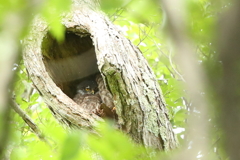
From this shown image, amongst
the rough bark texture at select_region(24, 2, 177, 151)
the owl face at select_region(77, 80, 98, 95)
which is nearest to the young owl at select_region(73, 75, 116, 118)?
the owl face at select_region(77, 80, 98, 95)

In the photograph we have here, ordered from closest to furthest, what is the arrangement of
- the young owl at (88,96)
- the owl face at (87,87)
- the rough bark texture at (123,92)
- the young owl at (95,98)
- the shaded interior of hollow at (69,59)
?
the rough bark texture at (123,92) < the young owl at (95,98) < the young owl at (88,96) < the shaded interior of hollow at (69,59) < the owl face at (87,87)

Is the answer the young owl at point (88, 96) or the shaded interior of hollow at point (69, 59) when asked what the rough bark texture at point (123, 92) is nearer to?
the young owl at point (88, 96)

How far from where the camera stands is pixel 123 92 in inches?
70.0

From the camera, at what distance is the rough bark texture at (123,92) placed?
69.9 inches

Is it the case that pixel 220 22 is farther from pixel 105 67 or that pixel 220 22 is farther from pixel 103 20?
pixel 103 20

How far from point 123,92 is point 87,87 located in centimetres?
149

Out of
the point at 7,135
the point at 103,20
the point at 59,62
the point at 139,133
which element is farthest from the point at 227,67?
the point at 59,62

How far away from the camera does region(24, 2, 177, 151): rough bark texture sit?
5.82ft

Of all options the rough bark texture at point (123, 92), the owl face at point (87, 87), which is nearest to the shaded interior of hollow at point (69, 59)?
the owl face at point (87, 87)

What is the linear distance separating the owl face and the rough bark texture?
1.07 m

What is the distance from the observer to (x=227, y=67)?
373mm

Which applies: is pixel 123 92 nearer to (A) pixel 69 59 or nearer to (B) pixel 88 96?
(B) pixel 88 96

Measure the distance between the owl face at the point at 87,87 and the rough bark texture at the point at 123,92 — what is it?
3.51ft

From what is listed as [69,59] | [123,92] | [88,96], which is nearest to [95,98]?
[88,96]
